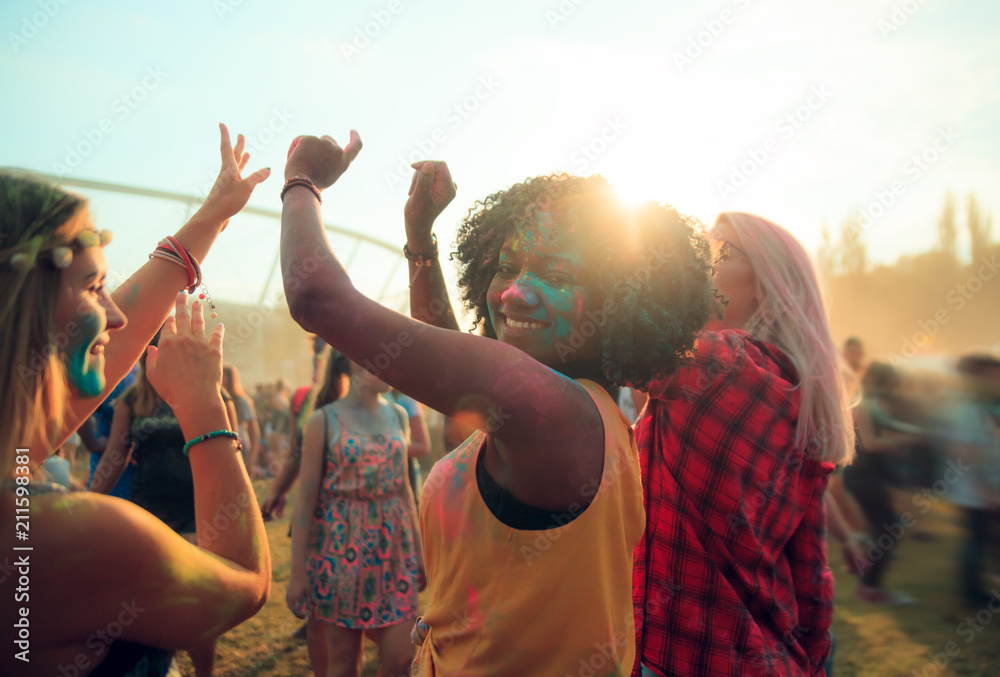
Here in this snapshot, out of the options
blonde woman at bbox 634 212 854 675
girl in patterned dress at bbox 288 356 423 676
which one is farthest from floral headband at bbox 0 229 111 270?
girl in patterned dress at bbox 288 356 423 676

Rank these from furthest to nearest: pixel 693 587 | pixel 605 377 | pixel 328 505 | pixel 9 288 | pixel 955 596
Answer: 1. pixel 955 596
2. pixel 328 505
3. pixel 693 587
4. pixel 605 377
5. pixel 9 288

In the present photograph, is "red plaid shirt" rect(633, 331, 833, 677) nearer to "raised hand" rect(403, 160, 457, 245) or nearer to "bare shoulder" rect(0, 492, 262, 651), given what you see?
"raised hand" rect(403, 160, 457, 245)

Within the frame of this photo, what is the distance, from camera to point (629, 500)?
133cm

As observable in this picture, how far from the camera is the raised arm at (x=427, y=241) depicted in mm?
1598

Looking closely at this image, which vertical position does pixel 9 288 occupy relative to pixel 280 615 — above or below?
above

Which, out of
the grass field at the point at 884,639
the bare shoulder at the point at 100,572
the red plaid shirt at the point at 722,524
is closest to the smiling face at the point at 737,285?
the red plaid shirt at the point at 722,524

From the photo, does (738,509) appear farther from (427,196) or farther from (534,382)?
(427,196)

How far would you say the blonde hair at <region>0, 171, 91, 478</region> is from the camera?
113 cm

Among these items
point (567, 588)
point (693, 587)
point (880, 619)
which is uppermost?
point (567, 588)

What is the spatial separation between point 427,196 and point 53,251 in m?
0.84

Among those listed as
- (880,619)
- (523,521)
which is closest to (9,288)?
(523,521)

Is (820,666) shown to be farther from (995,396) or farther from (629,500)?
(995,396)

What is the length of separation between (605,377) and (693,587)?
2.49ft

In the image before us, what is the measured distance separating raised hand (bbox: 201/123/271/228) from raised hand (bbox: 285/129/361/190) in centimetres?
57
